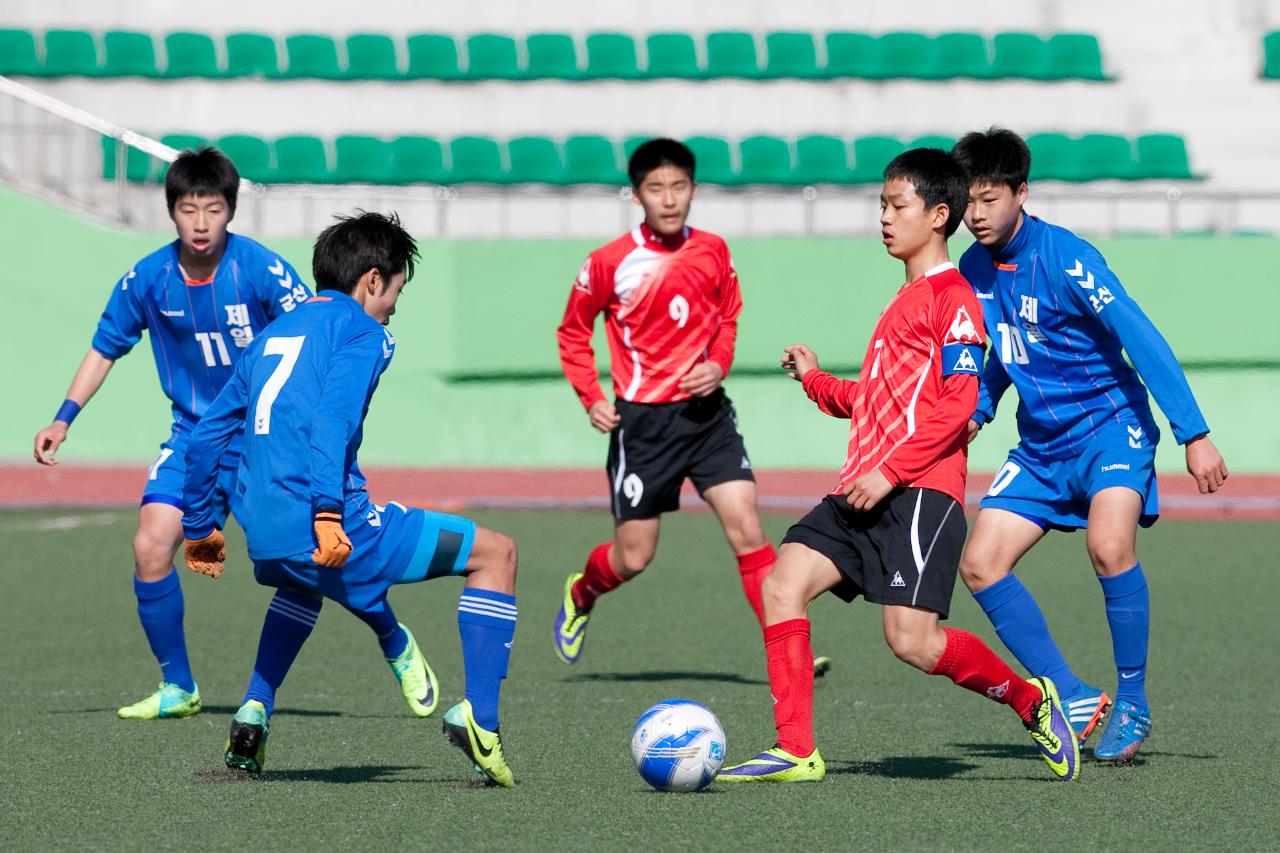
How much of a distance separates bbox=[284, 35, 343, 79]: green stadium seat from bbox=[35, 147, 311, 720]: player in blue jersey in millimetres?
13021

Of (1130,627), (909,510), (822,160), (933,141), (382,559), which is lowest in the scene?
(1130,627)

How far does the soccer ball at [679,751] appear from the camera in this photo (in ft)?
17.2

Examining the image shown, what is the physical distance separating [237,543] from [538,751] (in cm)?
689

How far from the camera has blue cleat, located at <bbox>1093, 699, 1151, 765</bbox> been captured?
19.1ft

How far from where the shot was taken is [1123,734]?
5855mm

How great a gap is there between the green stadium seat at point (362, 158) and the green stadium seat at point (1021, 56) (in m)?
6.37

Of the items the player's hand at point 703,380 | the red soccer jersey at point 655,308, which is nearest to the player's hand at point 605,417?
the red soccer jersey at point 655,308

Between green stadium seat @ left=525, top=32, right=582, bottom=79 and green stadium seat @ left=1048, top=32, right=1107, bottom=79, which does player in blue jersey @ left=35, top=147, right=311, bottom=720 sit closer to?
green stadium seat @ left=525, top=32, right=582, bottom=79

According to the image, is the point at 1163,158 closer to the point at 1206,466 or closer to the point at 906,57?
the point at 906,57

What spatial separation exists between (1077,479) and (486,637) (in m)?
1.94

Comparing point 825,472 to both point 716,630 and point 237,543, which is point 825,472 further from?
point 716,630

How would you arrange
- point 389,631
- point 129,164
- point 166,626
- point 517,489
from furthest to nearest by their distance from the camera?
point 129,164, point 517,489, point 166,626, point 389,631

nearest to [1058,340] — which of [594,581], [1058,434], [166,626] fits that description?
[1058,434]

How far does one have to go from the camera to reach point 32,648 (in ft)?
27.7
